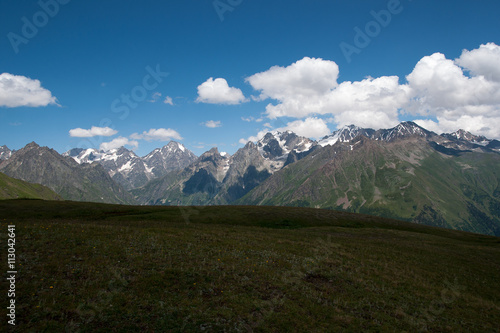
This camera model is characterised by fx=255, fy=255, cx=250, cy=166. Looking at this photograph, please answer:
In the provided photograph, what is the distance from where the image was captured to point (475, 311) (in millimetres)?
24094

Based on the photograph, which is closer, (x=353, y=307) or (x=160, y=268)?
(x=353, y=307)

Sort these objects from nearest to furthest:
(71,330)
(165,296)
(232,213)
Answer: (71,330) < (165,296) < (232,213)

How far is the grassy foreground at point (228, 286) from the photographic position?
17094 mm

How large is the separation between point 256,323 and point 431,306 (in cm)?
1757

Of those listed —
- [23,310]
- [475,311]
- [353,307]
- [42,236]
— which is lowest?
[475,311]

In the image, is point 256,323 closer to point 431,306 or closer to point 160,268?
point 160,268

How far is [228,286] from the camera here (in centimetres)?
2202

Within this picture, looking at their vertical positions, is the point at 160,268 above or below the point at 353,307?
above

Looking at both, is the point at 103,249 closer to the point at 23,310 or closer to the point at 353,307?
the point at 23,310

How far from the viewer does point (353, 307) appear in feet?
70.1

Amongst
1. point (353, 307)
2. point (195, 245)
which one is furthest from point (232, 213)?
point (353, 307)

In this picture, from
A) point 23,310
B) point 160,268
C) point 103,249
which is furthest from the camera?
point 103,249

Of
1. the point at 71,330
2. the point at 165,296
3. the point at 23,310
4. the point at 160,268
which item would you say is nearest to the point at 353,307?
the point at 165,296

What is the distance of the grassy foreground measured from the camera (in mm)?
17094
